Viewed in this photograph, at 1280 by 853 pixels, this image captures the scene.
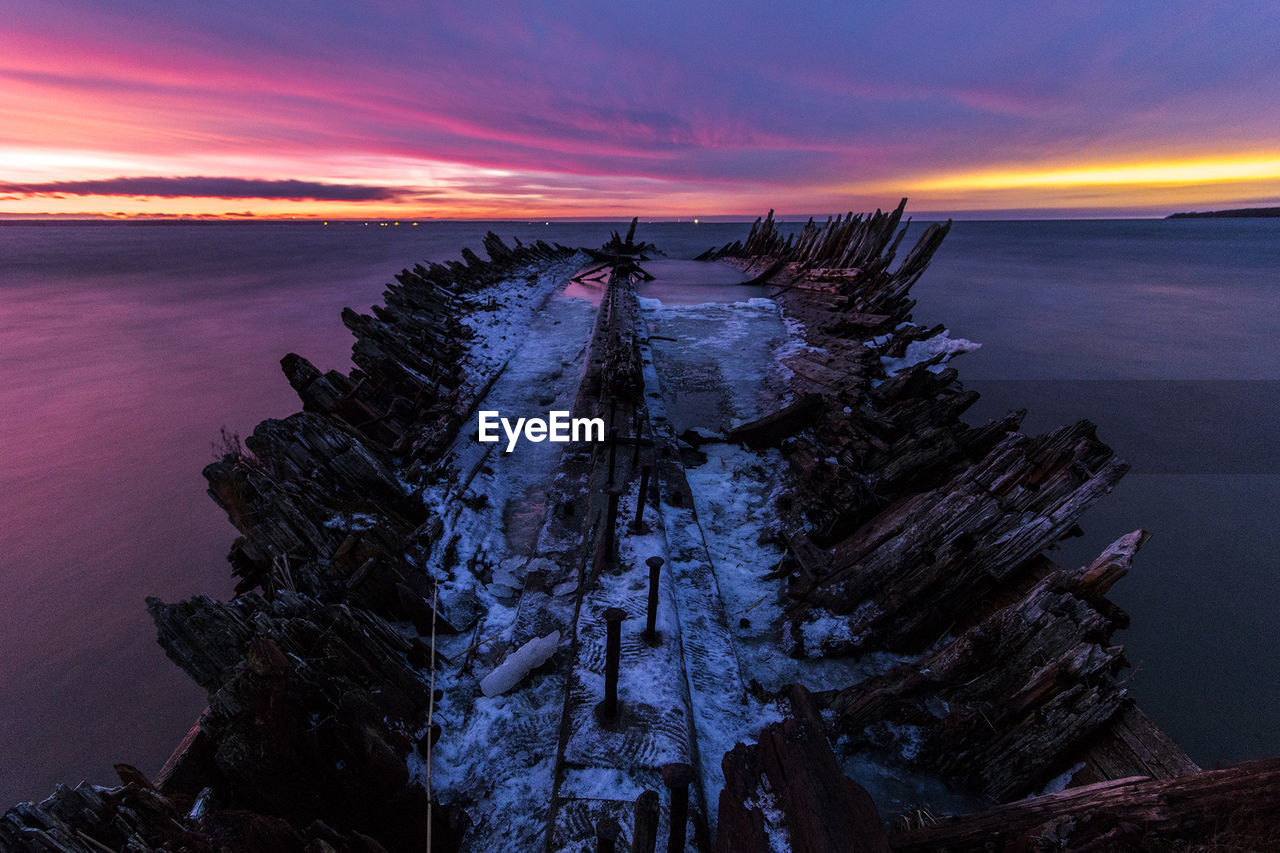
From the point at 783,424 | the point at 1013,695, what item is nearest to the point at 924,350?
the point at 783,424

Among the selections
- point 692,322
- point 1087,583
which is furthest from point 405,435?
point 692,322

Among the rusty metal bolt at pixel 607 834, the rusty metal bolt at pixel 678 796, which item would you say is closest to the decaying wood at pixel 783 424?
the rusty metal bolt at pixel 678 796

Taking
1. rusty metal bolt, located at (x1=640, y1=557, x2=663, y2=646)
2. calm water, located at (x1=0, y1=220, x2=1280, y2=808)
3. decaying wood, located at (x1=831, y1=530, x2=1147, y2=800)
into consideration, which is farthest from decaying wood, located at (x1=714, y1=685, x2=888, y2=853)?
calm water, located at (x1=0, y1=220, x2=1280, y2=808)

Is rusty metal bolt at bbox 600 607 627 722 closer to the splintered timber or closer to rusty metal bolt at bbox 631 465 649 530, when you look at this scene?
rusty metal bolt at bbox 631 465 649 530

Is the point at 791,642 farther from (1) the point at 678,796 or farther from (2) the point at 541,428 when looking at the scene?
(2) the point at 541,428

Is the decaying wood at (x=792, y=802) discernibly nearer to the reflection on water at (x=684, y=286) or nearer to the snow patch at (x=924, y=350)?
the snow patch at (x=924, y=350)

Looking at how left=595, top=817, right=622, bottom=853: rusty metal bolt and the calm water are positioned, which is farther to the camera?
the calm water
